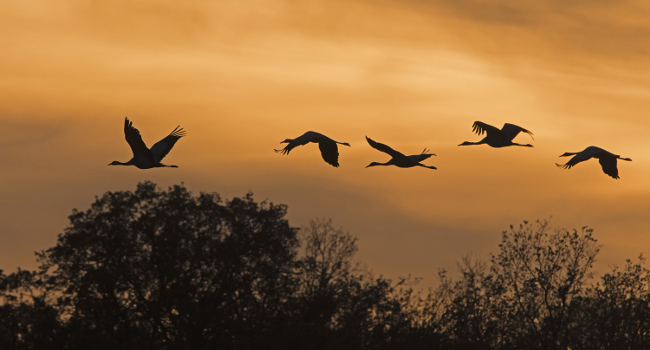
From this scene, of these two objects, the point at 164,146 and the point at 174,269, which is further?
the point at 174,269

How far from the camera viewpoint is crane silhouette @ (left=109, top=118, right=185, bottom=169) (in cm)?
2342

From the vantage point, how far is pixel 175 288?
44.2 m

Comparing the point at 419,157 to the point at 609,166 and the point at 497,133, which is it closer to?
the point at 497,133

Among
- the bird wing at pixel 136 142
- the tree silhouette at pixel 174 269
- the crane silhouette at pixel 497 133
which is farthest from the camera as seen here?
the tree silhouette at pixel 174 269

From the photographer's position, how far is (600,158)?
26.5 metres

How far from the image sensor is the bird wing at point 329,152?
26.0 metres

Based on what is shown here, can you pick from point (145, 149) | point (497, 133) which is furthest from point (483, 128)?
point (145, 149)

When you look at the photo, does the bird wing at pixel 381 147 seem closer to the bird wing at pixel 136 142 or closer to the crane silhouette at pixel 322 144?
the crane silhouette at pixel 322 144

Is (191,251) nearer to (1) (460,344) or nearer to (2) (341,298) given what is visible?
(2) (341,298)

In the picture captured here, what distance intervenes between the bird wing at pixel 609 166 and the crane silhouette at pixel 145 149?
1086 centimetres

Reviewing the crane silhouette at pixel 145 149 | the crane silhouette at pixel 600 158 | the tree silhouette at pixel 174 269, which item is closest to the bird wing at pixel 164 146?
the crane silhouette at pixel 145 149

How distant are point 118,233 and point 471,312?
16708mm

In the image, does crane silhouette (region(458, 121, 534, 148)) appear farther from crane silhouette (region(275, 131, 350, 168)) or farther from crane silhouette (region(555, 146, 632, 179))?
crane silhouette (region(275, 131, 350, 168))

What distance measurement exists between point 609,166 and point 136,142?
1202cm
